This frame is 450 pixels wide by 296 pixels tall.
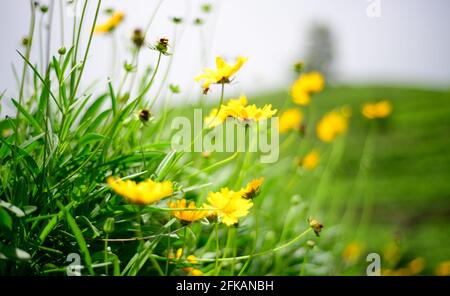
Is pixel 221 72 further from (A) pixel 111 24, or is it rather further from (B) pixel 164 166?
(A) pixel 111 24

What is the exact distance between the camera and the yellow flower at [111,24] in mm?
1120

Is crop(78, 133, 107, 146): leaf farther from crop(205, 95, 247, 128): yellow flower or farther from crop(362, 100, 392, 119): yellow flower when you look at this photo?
crop(362, 100, 392, 119): yellow flower

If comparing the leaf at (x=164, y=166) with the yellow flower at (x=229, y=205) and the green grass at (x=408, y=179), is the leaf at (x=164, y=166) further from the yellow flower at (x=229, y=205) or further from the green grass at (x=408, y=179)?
the green grass at (x=408, y=179)

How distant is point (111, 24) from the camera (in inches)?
44.9

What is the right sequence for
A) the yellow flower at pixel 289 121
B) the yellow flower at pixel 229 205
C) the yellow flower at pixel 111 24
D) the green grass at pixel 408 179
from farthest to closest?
the green grass at pixel 408 179
the yellow flower at pixel 289 121
the yellow flower at pixel 111 24
the yellow flower at pixel 229 205

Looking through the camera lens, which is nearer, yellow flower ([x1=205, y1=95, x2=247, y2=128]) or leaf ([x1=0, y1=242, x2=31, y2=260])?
leaf ([x1=0, y1=242, x2=31, y2=260])

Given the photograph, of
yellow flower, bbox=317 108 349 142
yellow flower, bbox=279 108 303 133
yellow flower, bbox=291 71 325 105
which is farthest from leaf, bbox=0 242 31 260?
yellow flower, bbox=317 108 349 142

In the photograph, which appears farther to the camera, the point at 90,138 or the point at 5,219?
the point at 90,138

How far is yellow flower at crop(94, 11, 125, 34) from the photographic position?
112cm

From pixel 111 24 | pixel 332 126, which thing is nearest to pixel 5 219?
pixel 111 24

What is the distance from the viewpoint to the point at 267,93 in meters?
11.5

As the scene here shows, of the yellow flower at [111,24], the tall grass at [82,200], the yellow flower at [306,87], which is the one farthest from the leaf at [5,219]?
the yellow flower at [306,87]

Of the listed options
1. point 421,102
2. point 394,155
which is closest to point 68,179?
point 394,155
